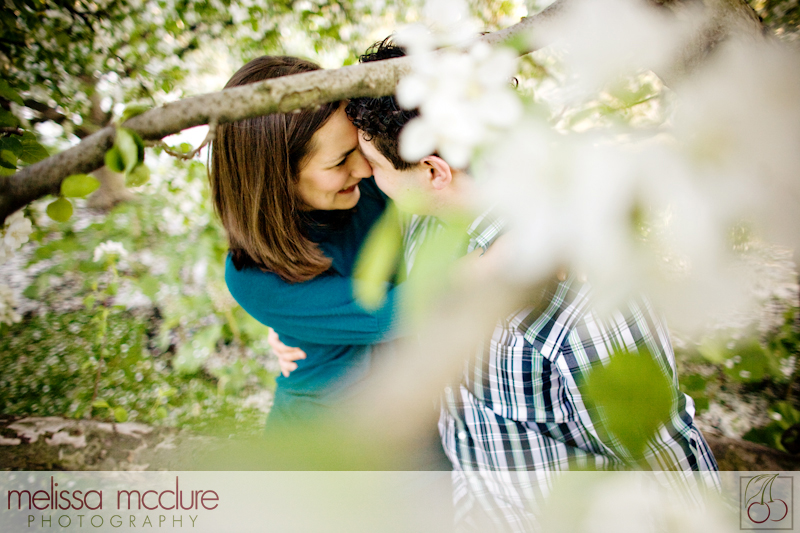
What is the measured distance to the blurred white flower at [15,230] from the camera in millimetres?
498

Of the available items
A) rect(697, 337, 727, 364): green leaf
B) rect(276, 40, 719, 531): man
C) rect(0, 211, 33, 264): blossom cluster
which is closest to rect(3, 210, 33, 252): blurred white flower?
rect(0, 211, 33, 264): blossom cluster

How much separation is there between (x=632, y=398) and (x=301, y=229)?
3.15 feet

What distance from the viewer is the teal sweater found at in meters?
0.96

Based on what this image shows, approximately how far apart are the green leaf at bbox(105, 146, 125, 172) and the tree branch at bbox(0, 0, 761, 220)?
0.03m

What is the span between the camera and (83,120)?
1398mm

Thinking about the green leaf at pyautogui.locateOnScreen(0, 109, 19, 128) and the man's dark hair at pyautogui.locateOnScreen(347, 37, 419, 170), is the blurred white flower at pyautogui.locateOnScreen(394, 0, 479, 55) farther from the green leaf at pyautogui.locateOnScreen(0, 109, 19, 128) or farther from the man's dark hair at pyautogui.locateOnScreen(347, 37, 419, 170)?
Result: the green leaf at pyautogui.locateOnScreen(0, 109, 19, 128)

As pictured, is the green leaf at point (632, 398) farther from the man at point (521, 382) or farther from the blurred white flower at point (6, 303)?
the blurred white flower at point (6, 303)

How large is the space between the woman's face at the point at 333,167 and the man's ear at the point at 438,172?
0.23 metres

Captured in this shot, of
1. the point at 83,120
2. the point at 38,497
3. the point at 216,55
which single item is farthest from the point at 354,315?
the point at 216,55

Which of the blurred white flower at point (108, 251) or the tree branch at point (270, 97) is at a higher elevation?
the blurred white flower at point (108, 251)

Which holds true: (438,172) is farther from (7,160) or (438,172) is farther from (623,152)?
(7,160)

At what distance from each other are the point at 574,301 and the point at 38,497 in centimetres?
156

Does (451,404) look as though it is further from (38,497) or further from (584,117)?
(38,497)

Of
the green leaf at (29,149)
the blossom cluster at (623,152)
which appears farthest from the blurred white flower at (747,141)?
the green leaf at (29,149)
